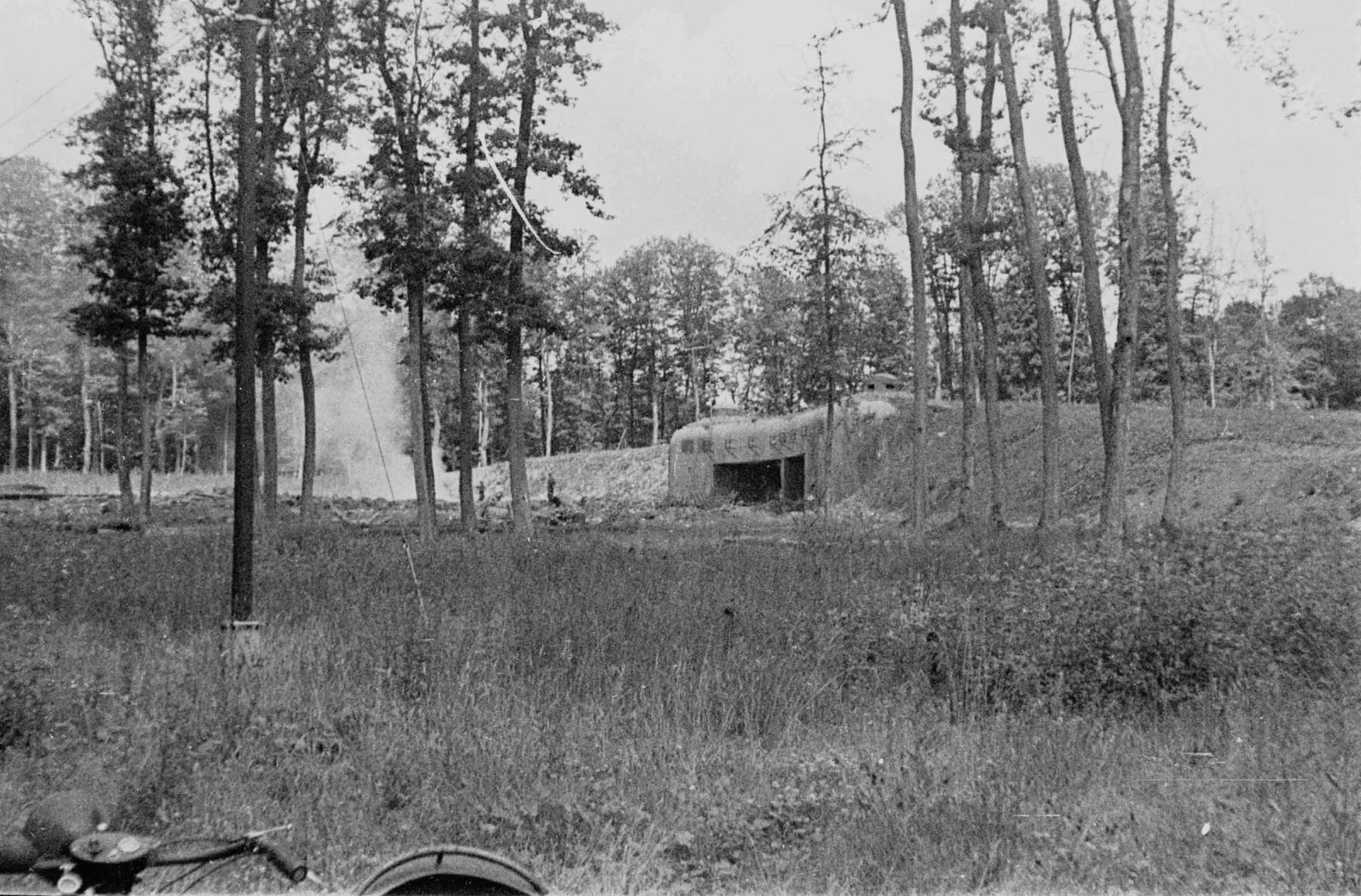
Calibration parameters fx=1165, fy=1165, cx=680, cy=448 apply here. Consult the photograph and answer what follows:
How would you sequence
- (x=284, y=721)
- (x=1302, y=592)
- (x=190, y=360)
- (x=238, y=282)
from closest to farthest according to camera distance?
(x=284, y=721)
(x=1302, y=592)
(x=238, y=282)
(x=190, y=360)

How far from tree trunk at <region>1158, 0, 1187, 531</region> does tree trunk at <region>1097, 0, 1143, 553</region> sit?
3540 millimetres

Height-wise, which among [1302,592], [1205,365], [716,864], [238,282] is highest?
[1205,365]

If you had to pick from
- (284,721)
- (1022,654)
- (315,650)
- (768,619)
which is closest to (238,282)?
(315,650)

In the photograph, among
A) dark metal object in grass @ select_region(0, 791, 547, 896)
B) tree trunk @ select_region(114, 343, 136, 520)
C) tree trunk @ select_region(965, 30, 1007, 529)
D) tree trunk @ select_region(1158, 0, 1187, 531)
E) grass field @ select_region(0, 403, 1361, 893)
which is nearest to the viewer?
dark metal object in grass @ select_region(0, 791, 547, 896)

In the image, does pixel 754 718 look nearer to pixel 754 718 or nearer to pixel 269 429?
pixel 754 718

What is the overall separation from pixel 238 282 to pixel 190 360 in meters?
60.6

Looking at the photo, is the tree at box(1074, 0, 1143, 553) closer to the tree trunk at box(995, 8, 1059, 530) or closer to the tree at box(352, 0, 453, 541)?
the tree trunk at box(995, 8, 1059, 530)

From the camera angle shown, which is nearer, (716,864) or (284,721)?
(716,864)

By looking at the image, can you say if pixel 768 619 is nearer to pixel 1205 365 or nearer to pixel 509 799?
pixel 509 799

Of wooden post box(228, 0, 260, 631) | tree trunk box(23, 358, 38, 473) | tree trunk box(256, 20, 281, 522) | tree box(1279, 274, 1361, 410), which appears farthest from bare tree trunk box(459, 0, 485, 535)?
tree box(1279, 274, 1361, 410)

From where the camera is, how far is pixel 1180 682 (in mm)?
9102

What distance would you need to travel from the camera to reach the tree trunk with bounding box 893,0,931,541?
68.9ft

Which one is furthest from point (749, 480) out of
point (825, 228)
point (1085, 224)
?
point (1085, 224)

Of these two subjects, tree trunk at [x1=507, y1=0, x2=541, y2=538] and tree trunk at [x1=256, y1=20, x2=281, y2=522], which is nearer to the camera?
tree trunk at [x1=507, y1=0, x2=541, y2=538]
